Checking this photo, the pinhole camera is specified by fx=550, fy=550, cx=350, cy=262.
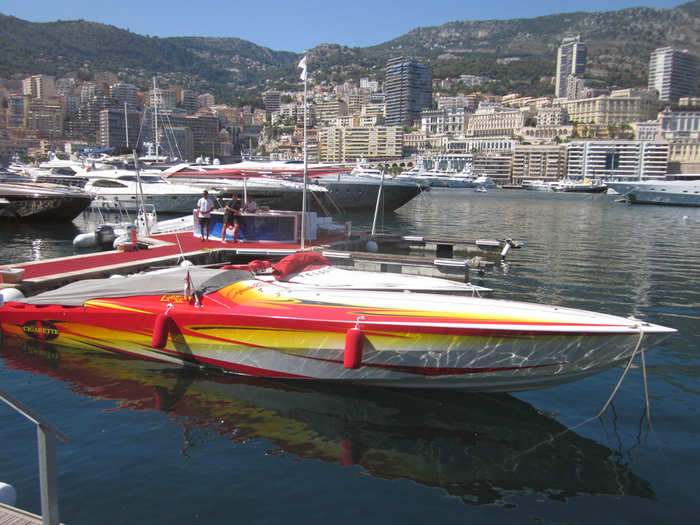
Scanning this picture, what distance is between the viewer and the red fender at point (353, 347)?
6.49m

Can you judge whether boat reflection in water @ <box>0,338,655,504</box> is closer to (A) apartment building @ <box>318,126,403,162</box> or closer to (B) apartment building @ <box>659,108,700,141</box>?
(A) apartment building @ <box>318,126,403,162</box>

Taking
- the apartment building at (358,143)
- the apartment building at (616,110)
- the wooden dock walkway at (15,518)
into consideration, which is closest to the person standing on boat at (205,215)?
the wooden dock walkway at (15,518)

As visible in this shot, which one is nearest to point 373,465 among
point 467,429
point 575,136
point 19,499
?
point 467,429

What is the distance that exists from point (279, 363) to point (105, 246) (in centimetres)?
1636

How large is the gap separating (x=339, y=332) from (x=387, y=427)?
125cm

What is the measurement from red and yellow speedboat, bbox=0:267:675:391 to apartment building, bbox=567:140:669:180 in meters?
134

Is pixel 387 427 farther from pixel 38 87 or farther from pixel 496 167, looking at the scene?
pixel 38 87

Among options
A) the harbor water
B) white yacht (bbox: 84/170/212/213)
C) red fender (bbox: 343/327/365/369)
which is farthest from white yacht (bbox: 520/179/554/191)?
red fender (bbox: 343/327/365/369)

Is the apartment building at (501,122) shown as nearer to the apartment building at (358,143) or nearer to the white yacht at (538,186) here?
the apartment building at (358,143)

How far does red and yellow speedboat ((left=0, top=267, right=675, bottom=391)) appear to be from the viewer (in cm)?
630

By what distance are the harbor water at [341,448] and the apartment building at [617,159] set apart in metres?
134

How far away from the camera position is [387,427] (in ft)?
21.3

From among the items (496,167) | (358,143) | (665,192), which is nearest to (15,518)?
(665,192)

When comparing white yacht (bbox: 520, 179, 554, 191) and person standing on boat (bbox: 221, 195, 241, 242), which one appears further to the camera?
white yacht (bbox: 520, 179, 554, 191)
